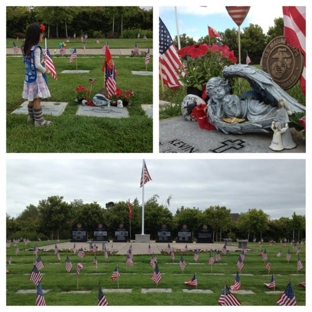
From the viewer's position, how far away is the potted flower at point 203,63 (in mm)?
7191

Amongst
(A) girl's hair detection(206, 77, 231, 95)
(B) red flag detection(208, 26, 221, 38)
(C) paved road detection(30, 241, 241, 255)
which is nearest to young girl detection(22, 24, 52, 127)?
(C) paved road detection(30, 241, 241, 255)

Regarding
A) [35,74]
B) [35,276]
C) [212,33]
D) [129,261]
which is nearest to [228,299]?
[129,261]

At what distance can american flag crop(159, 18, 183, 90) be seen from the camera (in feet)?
22.9

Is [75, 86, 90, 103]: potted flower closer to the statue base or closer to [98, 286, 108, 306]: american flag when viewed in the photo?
the statue base

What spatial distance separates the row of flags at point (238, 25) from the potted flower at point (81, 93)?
144 centimetres

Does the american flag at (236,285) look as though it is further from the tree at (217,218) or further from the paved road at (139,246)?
the paved road at (139,246)

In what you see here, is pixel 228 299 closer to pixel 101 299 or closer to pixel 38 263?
pixel 101 299

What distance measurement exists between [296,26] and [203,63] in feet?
6.63

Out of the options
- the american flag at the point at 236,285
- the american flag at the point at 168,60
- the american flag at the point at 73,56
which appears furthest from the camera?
the american flag at the point at 73,56

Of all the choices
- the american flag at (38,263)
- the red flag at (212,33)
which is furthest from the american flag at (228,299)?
the red flag at (212,33)

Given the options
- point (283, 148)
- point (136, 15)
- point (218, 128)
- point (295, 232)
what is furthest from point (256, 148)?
point (136, 15)

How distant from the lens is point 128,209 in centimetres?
640

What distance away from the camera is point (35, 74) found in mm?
5656

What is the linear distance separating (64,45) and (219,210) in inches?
174
